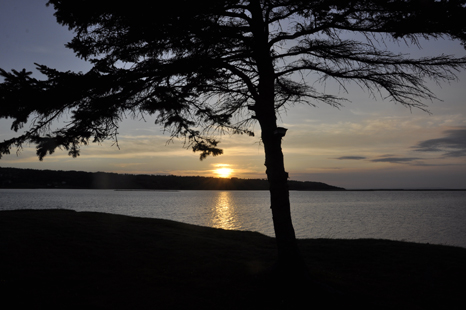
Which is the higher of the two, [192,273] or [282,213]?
[282,213]

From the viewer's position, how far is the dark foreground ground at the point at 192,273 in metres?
6.59

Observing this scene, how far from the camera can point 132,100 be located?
8.06 meters

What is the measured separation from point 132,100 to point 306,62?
484 cm

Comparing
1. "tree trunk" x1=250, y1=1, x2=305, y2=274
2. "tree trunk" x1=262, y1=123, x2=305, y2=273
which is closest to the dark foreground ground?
"tree trunk" x1=262, y1=123, x2=305, y2=273

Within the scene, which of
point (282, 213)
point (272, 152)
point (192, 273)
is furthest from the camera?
point (192, 273)

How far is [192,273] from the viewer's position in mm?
8461

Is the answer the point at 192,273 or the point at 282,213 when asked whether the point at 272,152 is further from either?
the point at 192,273

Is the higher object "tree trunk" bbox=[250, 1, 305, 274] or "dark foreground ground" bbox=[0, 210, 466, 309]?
"tree trunk" bbox=[250, 1, 305, 274]

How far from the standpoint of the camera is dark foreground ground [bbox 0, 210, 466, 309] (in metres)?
6.59

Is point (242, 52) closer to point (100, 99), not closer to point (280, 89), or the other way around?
point (280, 89)

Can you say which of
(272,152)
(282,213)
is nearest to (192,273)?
(282,213)

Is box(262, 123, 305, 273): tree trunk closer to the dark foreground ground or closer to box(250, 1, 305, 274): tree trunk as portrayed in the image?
box(250, 1, 305, 274): tree trunk

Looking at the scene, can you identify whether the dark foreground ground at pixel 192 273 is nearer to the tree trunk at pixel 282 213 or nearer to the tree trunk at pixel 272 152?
the tree trunk at pixel 282 213

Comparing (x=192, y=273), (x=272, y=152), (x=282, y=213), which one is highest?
(x=272, y=152)
